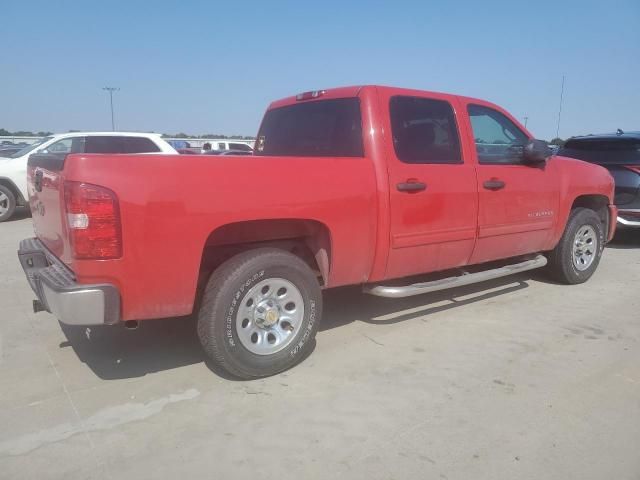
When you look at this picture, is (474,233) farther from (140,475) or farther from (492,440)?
(140,475)

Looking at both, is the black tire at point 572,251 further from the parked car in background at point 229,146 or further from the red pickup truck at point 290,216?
the parked car in background at point 229,146

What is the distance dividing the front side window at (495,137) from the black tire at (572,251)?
119cm

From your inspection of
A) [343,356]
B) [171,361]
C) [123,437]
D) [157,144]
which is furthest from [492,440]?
[157,144]

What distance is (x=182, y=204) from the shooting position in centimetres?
282

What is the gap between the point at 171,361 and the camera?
3.59 meters

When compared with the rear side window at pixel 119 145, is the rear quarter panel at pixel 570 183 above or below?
below

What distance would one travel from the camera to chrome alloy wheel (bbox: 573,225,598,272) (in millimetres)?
5594

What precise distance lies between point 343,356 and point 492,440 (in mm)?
1274

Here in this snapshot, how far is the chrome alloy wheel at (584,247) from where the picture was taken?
559cm

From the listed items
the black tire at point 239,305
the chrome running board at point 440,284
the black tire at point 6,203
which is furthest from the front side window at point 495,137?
the black tire at point 6,203

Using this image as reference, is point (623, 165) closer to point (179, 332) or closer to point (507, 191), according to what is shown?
point (507, 191)

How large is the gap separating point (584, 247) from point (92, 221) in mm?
5137

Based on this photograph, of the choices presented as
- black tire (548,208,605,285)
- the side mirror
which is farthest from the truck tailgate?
black tire (548,208,605,285)

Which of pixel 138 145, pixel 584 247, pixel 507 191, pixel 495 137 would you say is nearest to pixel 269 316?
pixel 507 191
